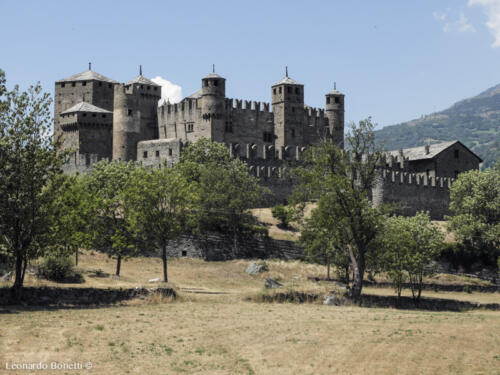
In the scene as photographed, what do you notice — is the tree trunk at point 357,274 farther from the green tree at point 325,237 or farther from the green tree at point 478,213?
the green tree at point 478,213

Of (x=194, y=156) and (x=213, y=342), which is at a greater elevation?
(x=194, y=156)

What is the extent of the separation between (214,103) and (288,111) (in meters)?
11.7

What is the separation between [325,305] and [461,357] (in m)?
14.0

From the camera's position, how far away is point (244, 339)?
86.0 ft

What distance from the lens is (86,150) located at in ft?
278

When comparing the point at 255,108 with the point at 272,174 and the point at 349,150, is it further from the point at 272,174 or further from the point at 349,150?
the point at 349,150

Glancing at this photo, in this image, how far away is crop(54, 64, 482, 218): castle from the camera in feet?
247

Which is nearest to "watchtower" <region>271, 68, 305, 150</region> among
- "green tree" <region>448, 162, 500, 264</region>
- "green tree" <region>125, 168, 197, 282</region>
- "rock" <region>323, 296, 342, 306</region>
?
"green tree" <region>448, 162, 500, 264</region>

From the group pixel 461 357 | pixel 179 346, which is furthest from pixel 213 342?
pixel 461 357

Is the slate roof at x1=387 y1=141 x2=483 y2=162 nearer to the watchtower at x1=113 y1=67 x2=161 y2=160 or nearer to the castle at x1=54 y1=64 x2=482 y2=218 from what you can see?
the castle at x1=54 y1=64 x2=482 y2=218

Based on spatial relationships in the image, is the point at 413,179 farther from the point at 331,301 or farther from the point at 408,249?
the point at 331,301

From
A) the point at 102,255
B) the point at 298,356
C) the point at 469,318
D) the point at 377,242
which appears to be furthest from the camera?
the point at 102,255

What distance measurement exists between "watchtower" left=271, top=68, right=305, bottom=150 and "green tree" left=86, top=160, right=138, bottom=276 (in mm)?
36419

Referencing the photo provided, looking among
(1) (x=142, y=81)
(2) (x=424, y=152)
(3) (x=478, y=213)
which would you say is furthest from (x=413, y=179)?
(1) (x=142, y=81)
